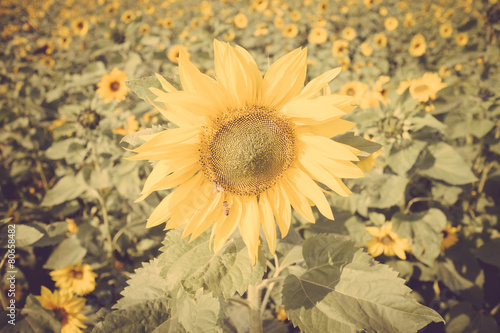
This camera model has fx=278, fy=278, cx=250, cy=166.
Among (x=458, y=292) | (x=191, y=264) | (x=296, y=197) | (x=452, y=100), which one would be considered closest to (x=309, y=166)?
(x=296, y=197)

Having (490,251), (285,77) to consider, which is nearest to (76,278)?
(285,77)

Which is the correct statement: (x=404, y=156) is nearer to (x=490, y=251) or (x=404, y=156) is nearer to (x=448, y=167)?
(x=448, y=167)

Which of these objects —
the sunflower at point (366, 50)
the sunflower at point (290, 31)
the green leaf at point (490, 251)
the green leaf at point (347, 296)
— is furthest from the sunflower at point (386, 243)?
the sunflower at point (290, 31)

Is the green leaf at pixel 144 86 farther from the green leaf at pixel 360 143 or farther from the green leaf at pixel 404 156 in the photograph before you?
the green leaf at pixel 404 156

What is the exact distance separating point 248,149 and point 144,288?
0.91 meters

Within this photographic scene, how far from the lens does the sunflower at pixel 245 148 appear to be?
950 millimetres

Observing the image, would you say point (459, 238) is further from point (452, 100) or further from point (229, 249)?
point (229, 249)

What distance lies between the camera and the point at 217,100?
1.02m

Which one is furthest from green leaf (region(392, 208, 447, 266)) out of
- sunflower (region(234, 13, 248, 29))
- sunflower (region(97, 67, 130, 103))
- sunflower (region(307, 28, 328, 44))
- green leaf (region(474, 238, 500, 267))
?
sunflower (region(234, 13, 248, 29))

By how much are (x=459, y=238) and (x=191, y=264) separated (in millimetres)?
2432

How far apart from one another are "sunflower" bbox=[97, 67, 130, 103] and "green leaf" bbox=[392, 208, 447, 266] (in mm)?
2740

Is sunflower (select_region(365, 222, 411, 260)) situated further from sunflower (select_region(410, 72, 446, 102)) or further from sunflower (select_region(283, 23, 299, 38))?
sunflower (select_region(283, 23, 299, 38))

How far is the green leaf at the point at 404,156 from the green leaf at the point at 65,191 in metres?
2.47

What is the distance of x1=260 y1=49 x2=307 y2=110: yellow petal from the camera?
968 millimetres
